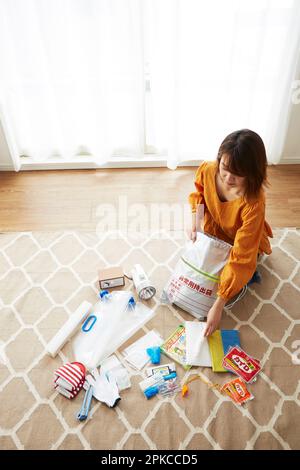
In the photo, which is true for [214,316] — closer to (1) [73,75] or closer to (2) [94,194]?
(2) [94,194]

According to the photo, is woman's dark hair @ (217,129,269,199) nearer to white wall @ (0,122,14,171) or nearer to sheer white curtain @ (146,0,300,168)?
sheer white curtain @ (146,0,300,168)

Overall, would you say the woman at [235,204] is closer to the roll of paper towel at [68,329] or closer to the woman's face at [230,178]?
the woman's face at [230,178]

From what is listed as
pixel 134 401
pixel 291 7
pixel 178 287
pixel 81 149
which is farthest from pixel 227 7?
pixel 134 401

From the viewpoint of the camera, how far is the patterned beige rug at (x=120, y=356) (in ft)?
4.25

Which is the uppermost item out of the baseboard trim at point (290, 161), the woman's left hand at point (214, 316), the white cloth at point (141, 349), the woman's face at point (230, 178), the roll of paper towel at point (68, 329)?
the woman's face at point (230, 178)

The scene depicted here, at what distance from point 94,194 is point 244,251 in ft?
3.69

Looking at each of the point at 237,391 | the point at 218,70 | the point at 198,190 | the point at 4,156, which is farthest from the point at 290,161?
the point at 4,156

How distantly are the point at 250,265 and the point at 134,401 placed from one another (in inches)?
27.0

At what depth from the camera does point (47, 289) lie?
5.68 feet

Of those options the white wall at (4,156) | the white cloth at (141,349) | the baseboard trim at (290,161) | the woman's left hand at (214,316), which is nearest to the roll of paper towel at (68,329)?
the white cloth at (141,349)

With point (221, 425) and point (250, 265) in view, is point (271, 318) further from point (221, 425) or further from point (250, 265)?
point (221, 425)

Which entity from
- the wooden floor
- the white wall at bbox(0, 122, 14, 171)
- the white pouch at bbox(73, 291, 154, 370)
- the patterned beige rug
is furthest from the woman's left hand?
the white wall at bbox(0, 122, 14, 171)

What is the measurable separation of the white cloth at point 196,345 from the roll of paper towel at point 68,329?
459 millimetres

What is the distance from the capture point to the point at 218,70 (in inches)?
75.8
